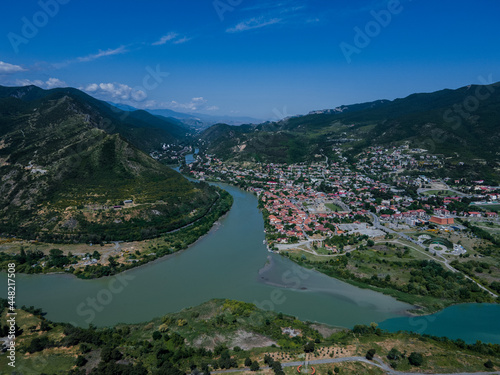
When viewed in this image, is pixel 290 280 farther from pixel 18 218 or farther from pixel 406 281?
pixel 18 218

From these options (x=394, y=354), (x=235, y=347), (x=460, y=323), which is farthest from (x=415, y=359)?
(x=235, y=347)

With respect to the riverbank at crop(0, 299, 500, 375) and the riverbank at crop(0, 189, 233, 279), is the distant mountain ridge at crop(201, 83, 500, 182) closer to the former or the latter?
the riverbank at crop(0, 189, 233, 279)

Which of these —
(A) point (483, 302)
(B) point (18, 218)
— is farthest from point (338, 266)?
(B) point (18, 218)

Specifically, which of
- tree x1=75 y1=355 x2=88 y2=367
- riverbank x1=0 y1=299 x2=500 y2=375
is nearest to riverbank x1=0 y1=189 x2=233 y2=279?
riverbank x1=0 y1=299 x2=500 y2=375

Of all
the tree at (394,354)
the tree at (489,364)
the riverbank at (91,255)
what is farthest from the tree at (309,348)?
the riverbank at (91,255)

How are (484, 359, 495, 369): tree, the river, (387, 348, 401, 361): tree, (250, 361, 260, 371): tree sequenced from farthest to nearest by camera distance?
the river, (387, 348, 401, 361): tree, (484, 359, 495, 369): tree, (250, 361, 260, 371): tree
